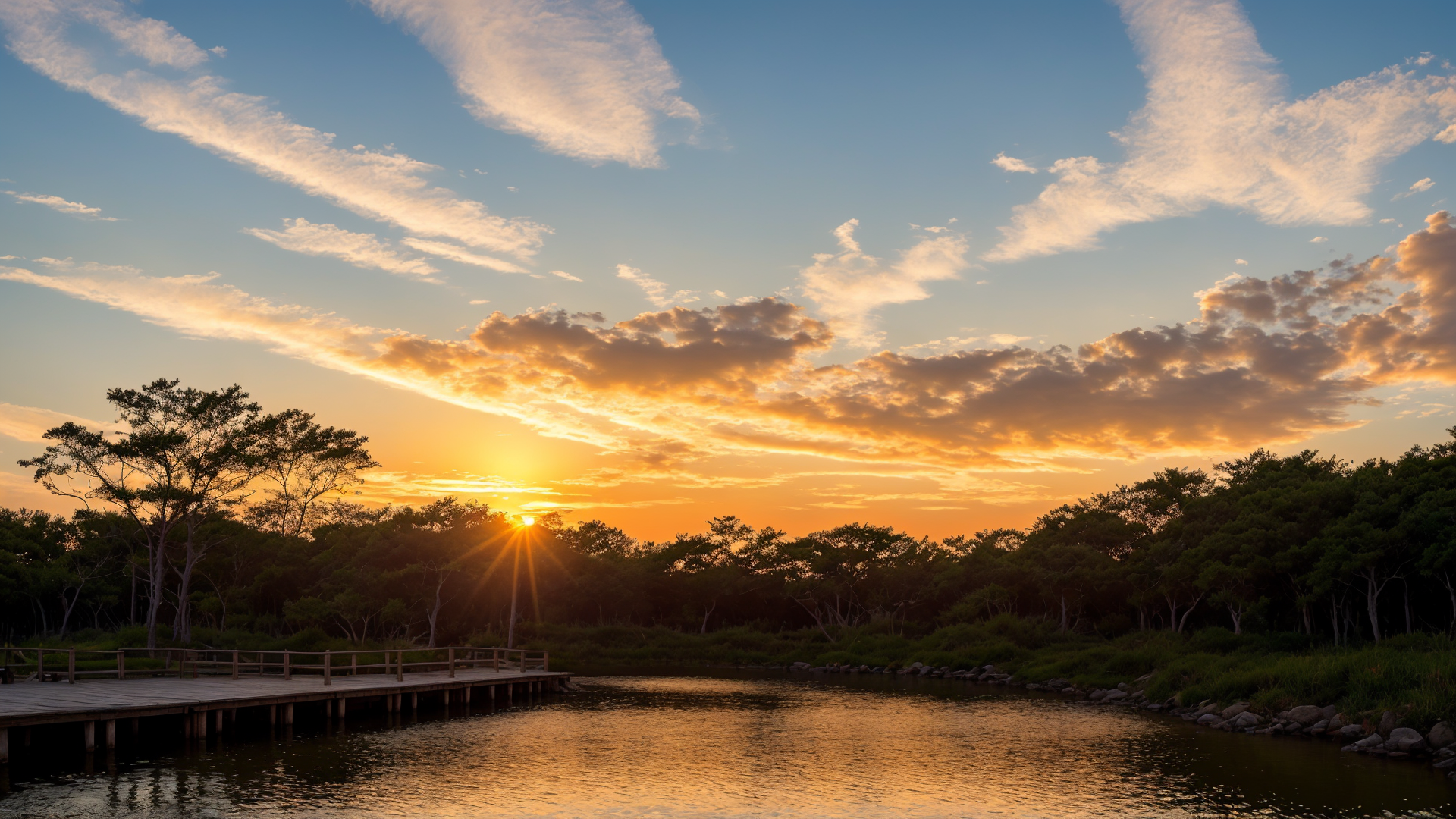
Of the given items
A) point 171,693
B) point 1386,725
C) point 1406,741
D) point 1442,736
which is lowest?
point 1406,741

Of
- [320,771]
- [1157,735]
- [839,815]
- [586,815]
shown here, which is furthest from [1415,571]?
[320,771]

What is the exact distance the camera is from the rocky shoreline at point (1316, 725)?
27109 millimetres

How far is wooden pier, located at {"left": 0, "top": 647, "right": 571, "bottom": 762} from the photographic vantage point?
79.5ft

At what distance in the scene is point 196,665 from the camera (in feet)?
119

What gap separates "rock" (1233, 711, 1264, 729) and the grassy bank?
83 centimetres

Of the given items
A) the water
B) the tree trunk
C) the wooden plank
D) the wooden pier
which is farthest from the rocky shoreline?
the wooden plank

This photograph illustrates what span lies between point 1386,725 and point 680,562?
7372 centimetres

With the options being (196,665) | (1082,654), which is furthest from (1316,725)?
(196,665)

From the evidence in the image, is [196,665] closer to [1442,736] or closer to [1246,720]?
[1246,720]

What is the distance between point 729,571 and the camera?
3629 inches

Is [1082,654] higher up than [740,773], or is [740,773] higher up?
[740,773]

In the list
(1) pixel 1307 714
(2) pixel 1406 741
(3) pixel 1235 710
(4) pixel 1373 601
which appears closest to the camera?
(2) pixel 1406 741

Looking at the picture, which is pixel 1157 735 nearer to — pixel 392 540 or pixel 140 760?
pixel 140 760

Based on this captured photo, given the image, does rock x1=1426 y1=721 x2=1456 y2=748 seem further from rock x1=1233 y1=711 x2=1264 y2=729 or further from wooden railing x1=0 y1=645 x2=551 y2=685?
wooden railing x1=0 y1=645 x2=551 y2=685
